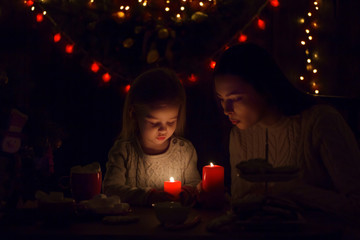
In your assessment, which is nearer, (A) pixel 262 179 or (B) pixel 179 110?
(A) pixel 262 179

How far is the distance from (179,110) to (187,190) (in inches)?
21.2

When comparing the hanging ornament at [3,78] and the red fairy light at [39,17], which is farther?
the red fairy light at [39,17]

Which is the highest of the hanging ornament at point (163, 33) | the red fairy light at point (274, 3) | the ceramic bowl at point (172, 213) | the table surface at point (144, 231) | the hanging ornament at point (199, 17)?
the red fairy light at point (274, 3)

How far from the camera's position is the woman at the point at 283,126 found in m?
1.91

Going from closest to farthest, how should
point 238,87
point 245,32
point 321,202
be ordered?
point 321,202 → point 238,87 → point 245,32

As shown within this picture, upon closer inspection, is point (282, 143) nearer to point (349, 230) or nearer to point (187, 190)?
point (187, 190)

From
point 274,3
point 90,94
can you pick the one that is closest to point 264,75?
point 274,3

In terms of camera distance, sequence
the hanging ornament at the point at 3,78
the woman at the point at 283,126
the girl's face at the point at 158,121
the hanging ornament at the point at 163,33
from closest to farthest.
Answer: the woman at the point at 283,126 → the hanging ornament at the point at 3,78 → the girl's face at the point at 158,121 → the hanging ornament at the point at 163,33

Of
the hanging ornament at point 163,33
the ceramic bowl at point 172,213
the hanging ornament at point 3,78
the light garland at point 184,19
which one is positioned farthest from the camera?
the light garland at point 184,19

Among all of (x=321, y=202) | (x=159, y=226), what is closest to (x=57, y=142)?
(x=159, y=226)

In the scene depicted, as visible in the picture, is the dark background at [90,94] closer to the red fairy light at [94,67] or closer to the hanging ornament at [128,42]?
the red fairy light at [94,67]

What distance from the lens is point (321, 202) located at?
181 centimetres

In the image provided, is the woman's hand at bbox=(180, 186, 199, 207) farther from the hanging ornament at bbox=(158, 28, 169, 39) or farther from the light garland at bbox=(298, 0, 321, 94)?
the light garland at bbox=(298, 0, 321, 94)

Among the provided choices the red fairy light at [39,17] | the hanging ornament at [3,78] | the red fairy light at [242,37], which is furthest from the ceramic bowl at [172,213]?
the red fairy light at [39,17]
